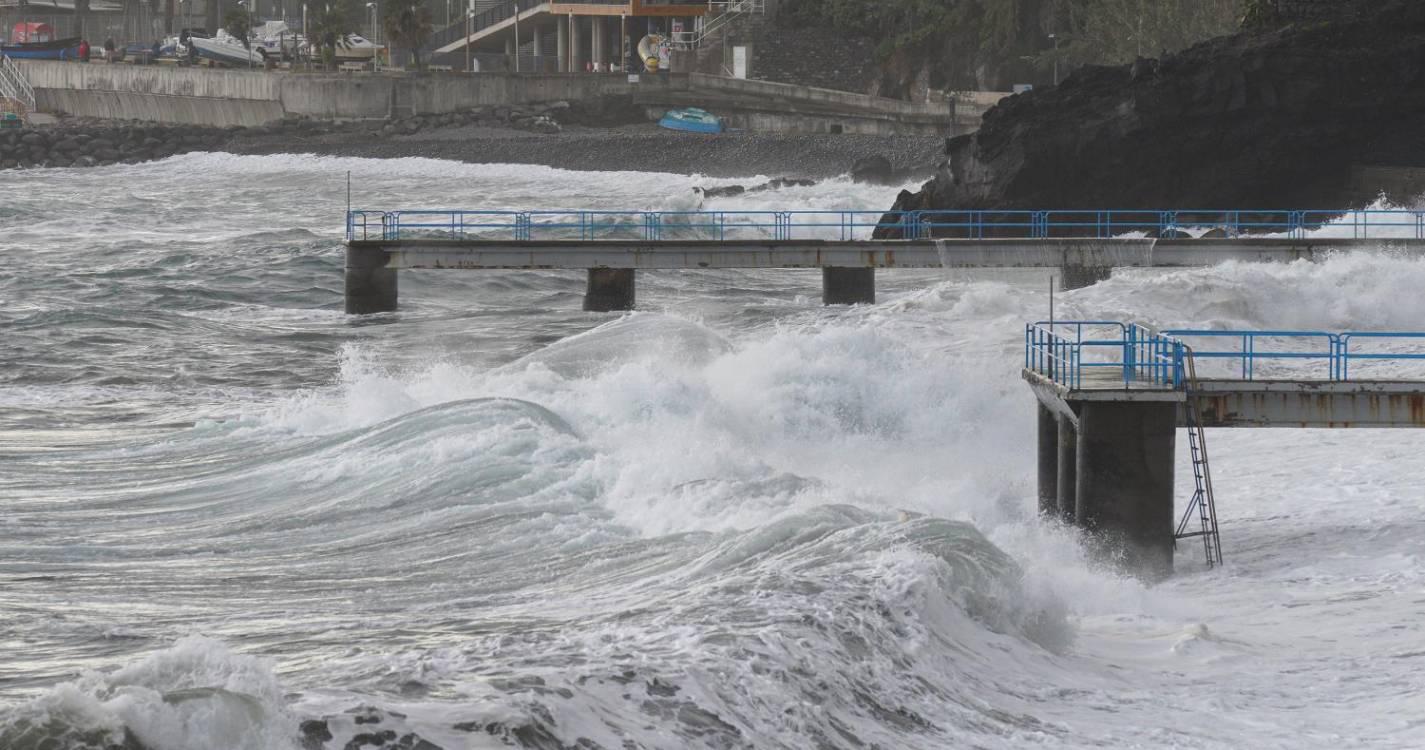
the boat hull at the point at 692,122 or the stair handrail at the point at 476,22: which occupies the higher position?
the stair handrail at the point at 476,22

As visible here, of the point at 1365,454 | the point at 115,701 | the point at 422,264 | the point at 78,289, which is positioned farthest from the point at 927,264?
the point at 115,701

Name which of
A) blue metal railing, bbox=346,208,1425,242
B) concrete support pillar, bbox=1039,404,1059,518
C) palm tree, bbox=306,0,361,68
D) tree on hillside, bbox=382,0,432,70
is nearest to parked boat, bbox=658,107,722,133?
tree on hillside, bbox=382,0,432,70

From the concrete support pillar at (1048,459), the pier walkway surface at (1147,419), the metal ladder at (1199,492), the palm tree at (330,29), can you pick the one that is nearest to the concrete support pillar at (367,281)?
the pier walkway surface at (1147,419)

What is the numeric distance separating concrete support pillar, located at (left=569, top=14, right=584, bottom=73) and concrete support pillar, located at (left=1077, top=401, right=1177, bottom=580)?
253ft

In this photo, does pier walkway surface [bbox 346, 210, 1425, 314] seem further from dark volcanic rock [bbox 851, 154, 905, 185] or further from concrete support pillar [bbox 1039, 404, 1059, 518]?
dark volcanic rock [bbox 851, 154, 905, 185]

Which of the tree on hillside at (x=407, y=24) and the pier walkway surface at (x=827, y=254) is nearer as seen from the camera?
the pier walkway surface at (x=827, y=254)

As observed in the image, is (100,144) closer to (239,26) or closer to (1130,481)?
(239,26)

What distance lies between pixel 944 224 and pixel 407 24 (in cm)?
5916

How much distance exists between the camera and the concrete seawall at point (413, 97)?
76.9 meters

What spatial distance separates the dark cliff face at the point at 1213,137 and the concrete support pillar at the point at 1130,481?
3008 cm

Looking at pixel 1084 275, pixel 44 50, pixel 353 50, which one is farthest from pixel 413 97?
pixel 1084 275

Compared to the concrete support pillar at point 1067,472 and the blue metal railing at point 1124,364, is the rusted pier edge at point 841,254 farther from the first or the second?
the concrete support pillar at point 1067,472

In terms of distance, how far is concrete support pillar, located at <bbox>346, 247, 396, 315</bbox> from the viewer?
34656 millimetres

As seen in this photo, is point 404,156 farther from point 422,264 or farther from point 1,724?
point 1,724
